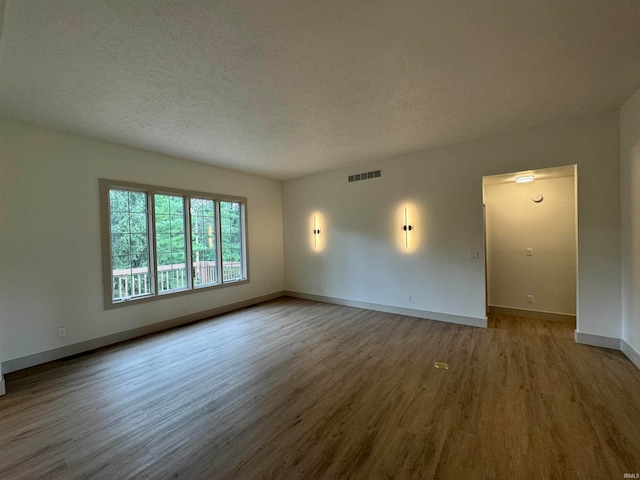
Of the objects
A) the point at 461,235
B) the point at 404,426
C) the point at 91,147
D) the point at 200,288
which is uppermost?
the point at 91,147

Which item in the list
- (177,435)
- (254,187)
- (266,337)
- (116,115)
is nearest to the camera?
(177,435)

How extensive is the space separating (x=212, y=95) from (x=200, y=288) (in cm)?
368

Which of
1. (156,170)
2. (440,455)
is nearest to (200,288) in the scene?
(156,170)

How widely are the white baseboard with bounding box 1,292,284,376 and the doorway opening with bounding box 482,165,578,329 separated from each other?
5.34m

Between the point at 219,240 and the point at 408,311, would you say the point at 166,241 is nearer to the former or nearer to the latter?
the point at 219,240

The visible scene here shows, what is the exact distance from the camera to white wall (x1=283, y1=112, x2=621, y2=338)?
11.2ft

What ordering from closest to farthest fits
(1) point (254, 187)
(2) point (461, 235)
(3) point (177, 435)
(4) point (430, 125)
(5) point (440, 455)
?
(5) point (440, 455), (3) point (177, 435), (4) point (430, 125), (2) point (461, 235), (1) point (254, 187)

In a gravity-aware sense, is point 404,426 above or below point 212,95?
below

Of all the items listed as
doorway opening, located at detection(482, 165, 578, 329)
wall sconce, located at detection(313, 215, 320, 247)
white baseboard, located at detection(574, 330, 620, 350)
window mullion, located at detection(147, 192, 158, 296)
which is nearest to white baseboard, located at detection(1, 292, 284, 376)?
window mullion, located at detection(147, 192, 158, 296)

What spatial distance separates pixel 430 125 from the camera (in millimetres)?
3635

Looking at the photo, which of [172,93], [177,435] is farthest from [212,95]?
[177,435]

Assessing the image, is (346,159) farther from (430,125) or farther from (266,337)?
(266,337)

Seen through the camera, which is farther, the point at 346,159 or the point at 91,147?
the point at 346,159

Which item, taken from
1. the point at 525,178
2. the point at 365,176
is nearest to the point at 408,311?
the point at 365,176
